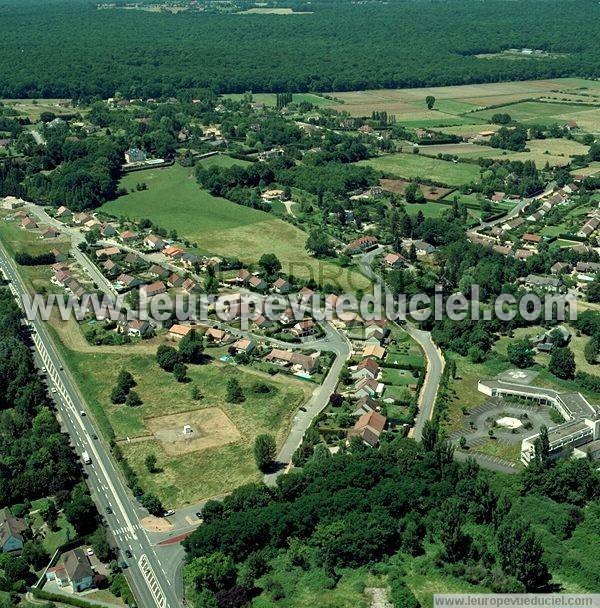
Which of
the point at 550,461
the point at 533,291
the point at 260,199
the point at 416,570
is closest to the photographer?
the point at 416,570

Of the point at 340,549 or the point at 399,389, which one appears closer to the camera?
the point at 340,549

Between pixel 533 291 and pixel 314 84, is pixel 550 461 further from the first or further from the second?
pixel 314 84

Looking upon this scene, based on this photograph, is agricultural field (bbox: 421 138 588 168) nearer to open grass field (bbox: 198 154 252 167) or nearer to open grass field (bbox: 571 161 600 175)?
open grass field (bbox: 571 161 600 175)

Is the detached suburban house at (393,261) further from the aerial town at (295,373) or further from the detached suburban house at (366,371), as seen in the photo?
the detached suburban house at (366,371)

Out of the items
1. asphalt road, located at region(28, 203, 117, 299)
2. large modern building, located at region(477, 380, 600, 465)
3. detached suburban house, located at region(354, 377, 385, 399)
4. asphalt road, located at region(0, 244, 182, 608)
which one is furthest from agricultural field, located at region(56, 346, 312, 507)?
asphalt road, located at region(28, 203, 117, 299)

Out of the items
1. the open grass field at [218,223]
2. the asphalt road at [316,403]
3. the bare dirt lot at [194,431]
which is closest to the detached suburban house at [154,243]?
the open grass field at [218,223]

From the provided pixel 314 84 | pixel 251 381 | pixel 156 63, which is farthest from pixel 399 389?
pixel 156 63
